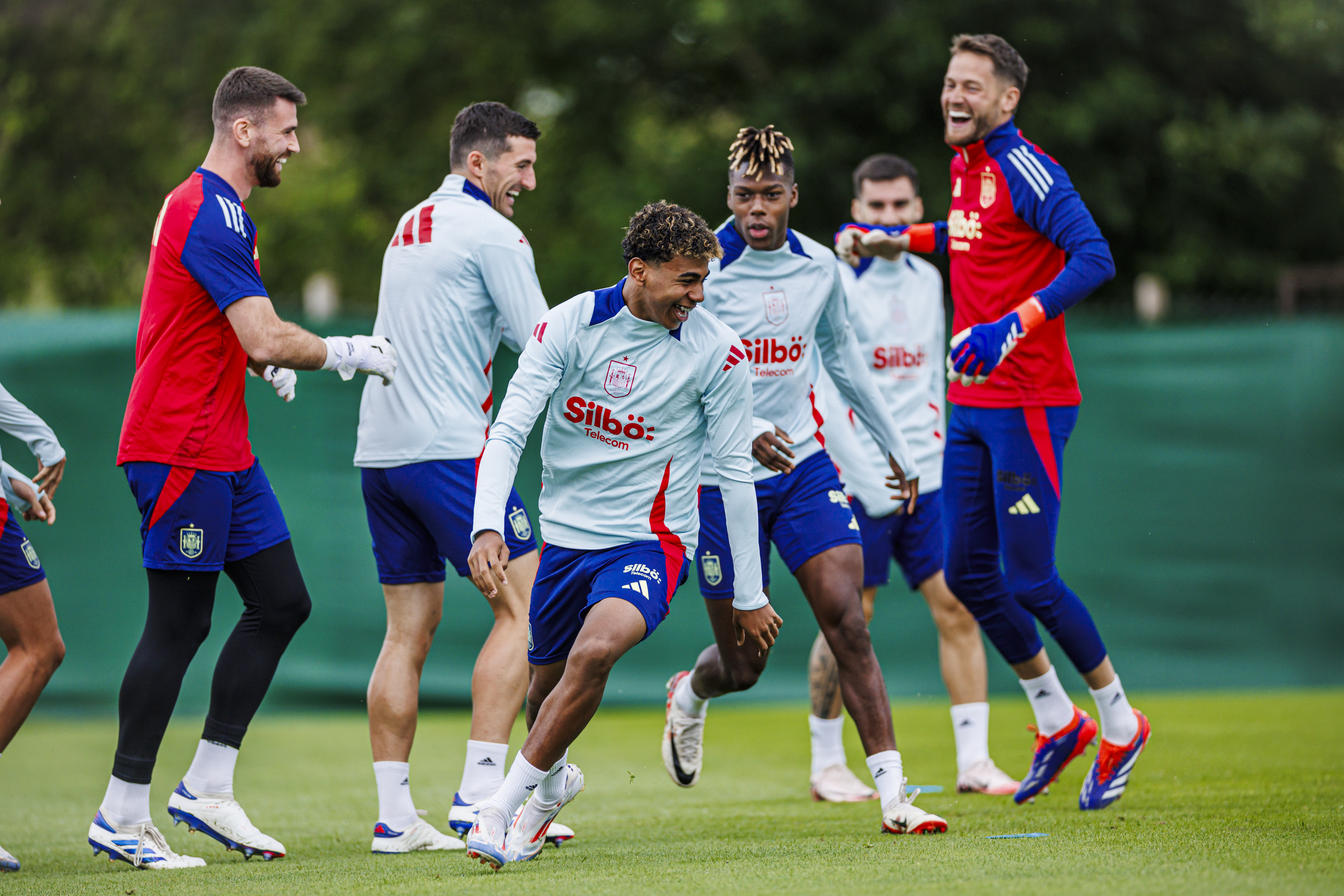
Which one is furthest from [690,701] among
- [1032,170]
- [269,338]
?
[1032,170]

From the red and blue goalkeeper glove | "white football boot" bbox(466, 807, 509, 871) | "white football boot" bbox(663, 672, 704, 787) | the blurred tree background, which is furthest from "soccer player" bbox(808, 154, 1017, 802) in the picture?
the blurred tree background

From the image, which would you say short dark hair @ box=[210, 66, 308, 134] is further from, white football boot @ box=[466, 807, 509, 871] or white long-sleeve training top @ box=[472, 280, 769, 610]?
white football boot @ box=[466, 807, 509, 871]

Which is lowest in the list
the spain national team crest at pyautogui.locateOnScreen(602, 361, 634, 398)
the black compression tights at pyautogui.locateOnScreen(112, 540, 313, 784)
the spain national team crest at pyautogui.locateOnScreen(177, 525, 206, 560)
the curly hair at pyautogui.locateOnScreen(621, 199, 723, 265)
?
the black compression tights at pyautogui.locateOnScreen(112, 540, 313, 784)

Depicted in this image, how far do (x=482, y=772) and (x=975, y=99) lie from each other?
9.97ft

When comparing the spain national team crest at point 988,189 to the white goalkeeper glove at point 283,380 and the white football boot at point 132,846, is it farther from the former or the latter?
the white football boot at point 132,846

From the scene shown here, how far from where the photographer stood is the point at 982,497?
5473 mm

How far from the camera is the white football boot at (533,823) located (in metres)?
4.19

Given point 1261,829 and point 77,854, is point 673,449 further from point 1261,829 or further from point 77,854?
point 77,854

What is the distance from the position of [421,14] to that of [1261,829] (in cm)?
1501

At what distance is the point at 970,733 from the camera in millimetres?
6121

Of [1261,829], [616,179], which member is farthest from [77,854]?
[616,179]

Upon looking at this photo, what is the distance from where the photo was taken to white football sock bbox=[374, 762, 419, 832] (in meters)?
4.87

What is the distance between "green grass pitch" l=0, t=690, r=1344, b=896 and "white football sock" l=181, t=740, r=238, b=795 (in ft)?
0.89

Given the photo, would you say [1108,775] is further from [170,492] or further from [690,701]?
[170,492]
